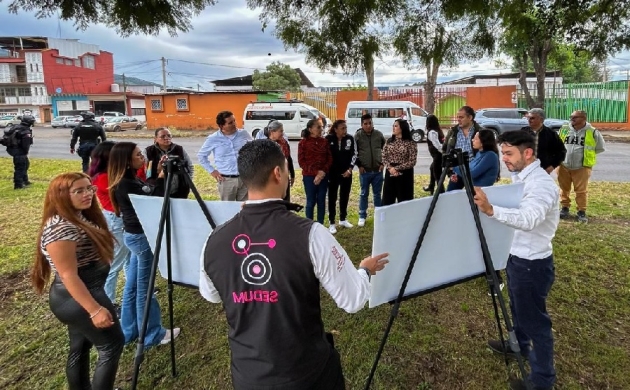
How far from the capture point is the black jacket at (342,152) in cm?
571

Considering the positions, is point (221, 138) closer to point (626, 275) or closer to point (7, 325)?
point (7, 325)

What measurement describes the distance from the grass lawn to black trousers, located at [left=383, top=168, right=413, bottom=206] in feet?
3.43

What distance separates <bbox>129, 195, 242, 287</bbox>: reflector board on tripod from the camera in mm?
2422

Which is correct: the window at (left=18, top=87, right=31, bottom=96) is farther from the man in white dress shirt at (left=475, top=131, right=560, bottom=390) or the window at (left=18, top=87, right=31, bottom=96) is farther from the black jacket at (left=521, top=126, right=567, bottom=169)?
the man in white dress shirt at (left=475, top=131, right=560, bottom=390)

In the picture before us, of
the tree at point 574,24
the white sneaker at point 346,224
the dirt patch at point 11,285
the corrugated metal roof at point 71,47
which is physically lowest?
the dirt patch at point 11,285

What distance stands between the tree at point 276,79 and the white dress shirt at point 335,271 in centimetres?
4179

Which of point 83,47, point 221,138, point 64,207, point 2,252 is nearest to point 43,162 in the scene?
point 2,252

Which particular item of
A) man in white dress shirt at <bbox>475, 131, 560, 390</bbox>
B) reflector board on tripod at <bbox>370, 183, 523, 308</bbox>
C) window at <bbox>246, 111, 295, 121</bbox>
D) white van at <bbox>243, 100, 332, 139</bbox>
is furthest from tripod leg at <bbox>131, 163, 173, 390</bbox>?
window at <bbox>246, 111, 295, 121</bbox>

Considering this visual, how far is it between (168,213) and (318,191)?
10.7 feet

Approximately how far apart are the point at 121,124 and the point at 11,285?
28624mm

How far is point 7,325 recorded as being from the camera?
145 inches

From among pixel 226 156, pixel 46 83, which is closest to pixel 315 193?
pixel 226 156

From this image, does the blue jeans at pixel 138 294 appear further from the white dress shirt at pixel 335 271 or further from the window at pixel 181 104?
the window at pixel 181 104

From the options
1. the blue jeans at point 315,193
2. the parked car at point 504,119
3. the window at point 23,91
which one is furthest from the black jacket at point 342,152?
the window at point 23,91
